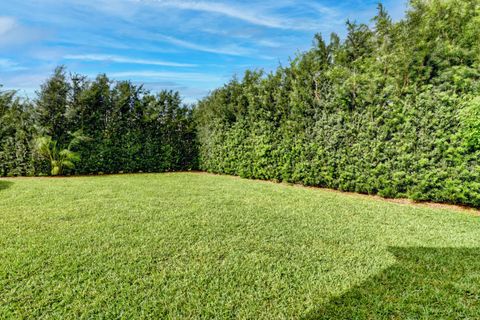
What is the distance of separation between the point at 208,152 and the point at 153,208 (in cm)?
652

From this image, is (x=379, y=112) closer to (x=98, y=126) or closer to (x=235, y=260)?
(x=235, y=260)

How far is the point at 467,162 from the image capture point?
5965 mm

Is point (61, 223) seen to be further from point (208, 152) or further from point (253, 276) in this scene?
point (208, 152)

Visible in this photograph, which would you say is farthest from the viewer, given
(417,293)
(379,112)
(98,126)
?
(98,126)

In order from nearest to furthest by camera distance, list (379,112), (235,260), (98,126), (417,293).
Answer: (417,293) < (235,260) < (379,112) < (98,126)

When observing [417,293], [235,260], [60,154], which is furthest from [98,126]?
[417,293]

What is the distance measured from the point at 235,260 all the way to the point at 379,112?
556cm

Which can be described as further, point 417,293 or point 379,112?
point 379,112

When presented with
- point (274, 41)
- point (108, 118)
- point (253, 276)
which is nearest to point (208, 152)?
point (108, 118)

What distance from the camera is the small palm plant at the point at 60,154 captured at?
10742mm

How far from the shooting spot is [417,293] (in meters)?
2.90

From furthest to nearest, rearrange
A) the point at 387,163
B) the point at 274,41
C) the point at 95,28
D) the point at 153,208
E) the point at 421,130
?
the point at 274,41 → the point at 95,28 → the point at 387,163 → the point at 421,130 → the point at 153,208

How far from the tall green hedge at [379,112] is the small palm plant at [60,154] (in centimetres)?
653

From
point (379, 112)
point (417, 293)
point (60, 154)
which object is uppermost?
point (379, 112)
